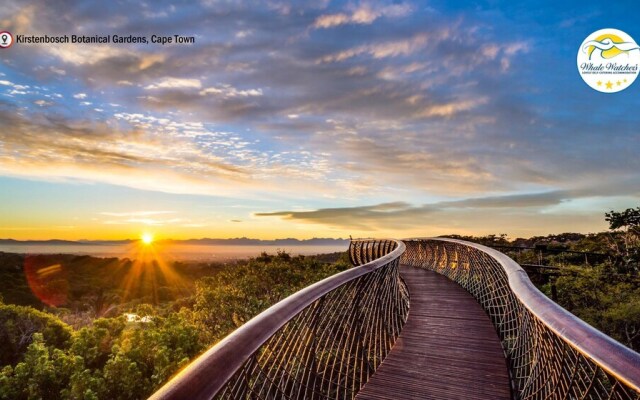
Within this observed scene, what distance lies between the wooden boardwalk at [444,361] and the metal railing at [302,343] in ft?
0.74

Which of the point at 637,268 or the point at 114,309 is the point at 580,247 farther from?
the point at 114,309

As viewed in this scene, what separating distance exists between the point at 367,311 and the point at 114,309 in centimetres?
5418

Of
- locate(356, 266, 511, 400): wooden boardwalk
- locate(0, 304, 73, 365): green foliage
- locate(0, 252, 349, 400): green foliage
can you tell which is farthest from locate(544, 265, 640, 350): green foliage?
locate(0, 304, 73, 365): green foliage

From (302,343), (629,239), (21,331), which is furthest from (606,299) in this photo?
(21,331)

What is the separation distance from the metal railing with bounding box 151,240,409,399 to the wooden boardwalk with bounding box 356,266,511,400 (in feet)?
0.74

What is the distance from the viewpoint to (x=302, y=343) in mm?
2254

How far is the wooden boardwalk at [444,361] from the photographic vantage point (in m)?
3.45

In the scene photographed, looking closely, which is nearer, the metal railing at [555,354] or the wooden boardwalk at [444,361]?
the metal railing at [555,354]

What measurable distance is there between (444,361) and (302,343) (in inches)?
102

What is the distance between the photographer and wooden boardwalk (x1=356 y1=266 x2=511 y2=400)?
3453 mm

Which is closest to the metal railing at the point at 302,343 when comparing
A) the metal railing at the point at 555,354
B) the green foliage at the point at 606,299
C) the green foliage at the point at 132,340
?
the metal railing at the point at 555,354

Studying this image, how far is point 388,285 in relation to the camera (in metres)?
5.05

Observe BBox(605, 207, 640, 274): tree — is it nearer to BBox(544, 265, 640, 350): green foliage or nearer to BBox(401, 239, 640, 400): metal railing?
BBox(544, 265, 640, 350): green foliage

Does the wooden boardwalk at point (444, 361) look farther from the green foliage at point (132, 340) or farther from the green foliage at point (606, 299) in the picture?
the green foliage at point (132, 340)
